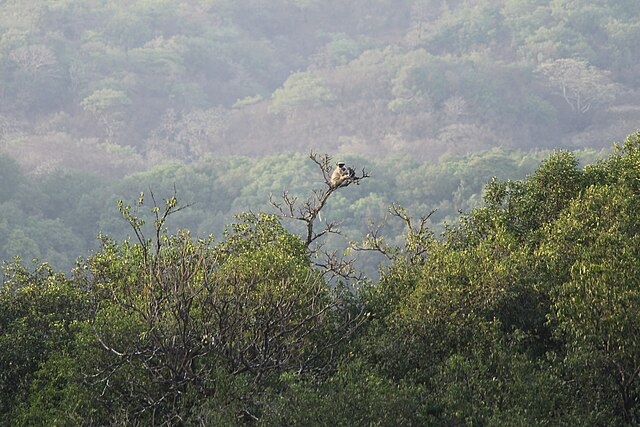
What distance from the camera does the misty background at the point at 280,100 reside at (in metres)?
102

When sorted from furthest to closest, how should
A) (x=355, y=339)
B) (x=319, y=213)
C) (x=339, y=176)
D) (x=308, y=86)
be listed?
1. (x=308, y=86)
2. (x=319, y=213)
3. (x=339, y=176)
4. (x=355, y=339)

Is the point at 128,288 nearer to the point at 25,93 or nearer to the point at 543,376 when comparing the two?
the point at 543,376

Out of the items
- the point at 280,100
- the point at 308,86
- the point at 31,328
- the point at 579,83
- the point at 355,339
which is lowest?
the point at 355,339

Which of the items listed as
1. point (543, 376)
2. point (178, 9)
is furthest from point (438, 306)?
point (178, 9)

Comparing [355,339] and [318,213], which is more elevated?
[318,213]

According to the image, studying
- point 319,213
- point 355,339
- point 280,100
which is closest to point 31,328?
point 355,339

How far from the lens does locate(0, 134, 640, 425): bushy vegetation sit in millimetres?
17562

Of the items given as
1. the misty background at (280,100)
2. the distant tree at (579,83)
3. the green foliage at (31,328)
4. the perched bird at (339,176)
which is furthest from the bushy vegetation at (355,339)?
the distant tree at (579,83)

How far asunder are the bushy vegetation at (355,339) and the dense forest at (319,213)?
0.21 feet

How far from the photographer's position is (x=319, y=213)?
84.3 feet

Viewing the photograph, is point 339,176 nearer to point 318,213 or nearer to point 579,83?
point 318,213

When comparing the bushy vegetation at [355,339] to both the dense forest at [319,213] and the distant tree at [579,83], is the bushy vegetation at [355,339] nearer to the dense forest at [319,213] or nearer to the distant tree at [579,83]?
the dense forest at [319,213]

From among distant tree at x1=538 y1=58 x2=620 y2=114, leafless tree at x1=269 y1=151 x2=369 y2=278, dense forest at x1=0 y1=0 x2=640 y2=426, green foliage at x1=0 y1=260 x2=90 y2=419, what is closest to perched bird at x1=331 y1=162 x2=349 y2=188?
leafless tree at x1=269 y1=151 x2=369 y2=278

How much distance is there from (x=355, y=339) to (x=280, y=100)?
12446cm
